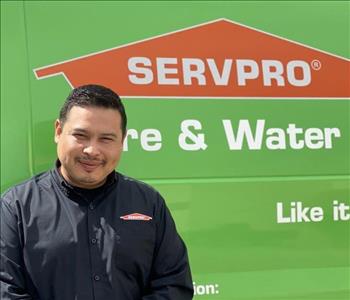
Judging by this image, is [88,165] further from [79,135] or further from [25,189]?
[25,189]

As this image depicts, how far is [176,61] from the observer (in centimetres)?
222

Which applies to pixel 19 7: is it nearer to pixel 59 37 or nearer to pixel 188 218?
pixel 59 37

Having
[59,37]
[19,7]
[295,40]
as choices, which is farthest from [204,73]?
[19,7]

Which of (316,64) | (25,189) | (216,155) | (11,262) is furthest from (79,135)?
(316,64)

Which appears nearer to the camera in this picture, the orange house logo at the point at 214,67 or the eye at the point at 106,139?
the eye at the point at 106,139

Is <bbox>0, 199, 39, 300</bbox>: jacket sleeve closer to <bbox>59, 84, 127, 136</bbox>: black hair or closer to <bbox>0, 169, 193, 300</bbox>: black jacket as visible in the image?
<bbox>0, 169, 193, 300</bbox>: black jacket

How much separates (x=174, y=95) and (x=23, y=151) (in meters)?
0.67

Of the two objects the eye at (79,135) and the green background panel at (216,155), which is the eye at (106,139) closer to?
the eye at (79,135)

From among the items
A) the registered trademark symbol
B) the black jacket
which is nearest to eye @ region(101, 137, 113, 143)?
the black jacket

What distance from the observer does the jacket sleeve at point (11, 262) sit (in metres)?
1.35

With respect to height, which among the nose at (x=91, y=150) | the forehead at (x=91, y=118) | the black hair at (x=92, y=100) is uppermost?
the black hair at (x=92, y=100)

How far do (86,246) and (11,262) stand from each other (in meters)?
0.20

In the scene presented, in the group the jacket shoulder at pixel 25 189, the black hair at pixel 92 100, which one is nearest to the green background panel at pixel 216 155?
the jacket shoulder at pixel 25 189

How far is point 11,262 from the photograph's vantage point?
53.7 inches
